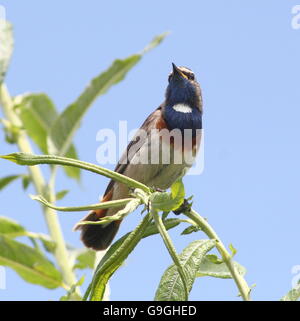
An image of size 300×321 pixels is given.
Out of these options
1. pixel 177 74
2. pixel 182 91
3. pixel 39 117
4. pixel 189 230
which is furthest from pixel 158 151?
pixel 189 230

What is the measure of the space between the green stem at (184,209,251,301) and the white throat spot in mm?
4434

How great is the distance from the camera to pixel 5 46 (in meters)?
4.01

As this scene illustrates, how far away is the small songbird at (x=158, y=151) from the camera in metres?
5.98

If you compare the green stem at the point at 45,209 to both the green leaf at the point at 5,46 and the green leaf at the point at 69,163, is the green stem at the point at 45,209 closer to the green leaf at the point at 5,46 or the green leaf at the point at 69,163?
the green leaf at the point at 5,46

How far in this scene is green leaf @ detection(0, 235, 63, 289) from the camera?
141 inches

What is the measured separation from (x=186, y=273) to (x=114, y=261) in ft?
0.82

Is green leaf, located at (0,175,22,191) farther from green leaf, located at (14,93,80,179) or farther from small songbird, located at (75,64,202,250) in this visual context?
small songbird, located at (75,64,202,250)

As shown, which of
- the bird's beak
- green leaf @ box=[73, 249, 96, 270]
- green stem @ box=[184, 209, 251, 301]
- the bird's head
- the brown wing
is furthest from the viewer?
the bird's beak

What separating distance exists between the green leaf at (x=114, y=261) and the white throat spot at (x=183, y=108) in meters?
4.44

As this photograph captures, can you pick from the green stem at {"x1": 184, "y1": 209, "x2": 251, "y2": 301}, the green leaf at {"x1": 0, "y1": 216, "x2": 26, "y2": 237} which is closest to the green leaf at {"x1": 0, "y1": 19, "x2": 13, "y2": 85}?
the green leaf at {"x1": 0, "y1": 216, "x2": 26, "y2": 237}

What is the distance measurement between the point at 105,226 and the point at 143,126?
1.06 metres

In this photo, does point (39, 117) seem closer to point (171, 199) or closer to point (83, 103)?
point (83, 103)
